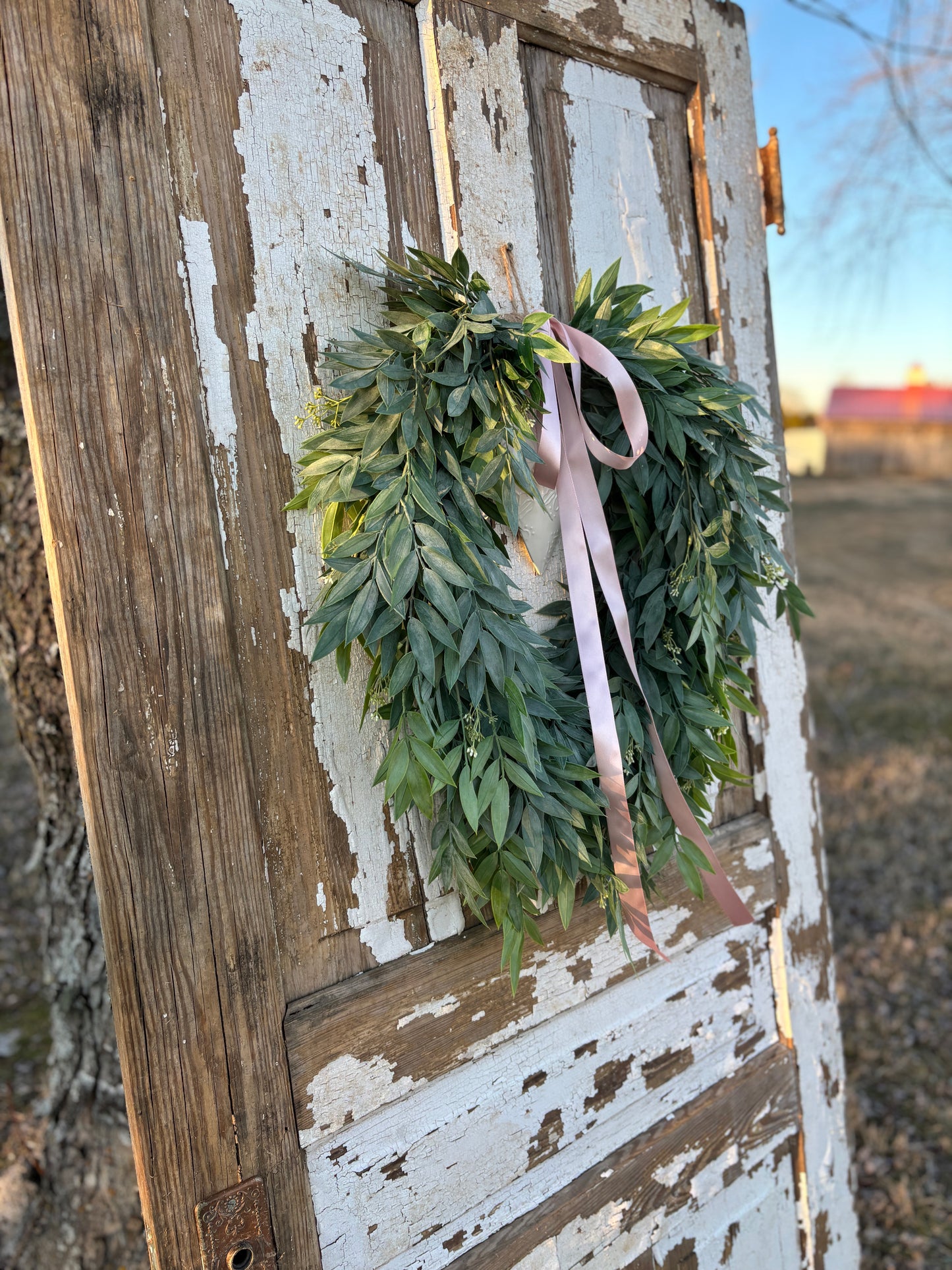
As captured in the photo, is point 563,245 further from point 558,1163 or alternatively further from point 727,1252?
point 727,1252

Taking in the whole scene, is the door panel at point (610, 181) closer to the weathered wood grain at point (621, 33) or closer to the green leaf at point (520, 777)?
the weathered wood grain at point (621, 33)

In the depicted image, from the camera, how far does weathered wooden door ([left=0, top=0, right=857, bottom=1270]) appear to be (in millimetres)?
918

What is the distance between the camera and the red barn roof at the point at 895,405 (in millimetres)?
16203

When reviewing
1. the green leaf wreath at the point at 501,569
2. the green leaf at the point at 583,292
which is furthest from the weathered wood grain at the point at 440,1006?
the green leaf at the point at 583,292

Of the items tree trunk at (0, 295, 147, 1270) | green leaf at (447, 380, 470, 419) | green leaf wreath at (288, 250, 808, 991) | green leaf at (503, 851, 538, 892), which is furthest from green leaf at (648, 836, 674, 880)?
tree trunk at (0, 295, 147, 1270)

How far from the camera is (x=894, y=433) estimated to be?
53.4 feet

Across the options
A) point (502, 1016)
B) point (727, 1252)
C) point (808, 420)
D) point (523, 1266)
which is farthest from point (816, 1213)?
point (808, 420)

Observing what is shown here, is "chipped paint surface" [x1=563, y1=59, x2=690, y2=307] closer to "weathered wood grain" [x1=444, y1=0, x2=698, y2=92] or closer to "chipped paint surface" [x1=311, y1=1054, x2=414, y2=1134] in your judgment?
"weathered wood grain" [x1=444, y1=0, x2=698, y2=92]

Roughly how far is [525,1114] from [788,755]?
0.85m

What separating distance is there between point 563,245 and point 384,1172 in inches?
53.3

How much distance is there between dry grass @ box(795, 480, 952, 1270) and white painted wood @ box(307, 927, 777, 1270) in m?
1.53

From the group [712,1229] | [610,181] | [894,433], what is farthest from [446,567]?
[894,433]

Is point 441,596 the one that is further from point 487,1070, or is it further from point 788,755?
point 788,755

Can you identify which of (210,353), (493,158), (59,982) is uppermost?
(493,158)
